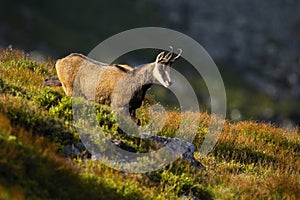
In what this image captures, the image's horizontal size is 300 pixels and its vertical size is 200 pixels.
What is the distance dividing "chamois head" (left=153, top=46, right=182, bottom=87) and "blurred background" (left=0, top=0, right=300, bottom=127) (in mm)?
102171

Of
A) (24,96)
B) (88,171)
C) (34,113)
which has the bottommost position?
(88,171)

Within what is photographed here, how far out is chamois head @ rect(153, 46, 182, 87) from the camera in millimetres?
15977

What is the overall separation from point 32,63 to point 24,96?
601 centimetres

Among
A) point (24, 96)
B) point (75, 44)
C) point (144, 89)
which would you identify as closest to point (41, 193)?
point (24, 96)

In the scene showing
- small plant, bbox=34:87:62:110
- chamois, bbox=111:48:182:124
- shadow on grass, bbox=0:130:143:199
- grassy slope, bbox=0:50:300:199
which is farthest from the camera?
chamois, bbox=111:48:182:124

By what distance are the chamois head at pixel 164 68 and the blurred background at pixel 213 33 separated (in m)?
102

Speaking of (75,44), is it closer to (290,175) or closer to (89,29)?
(89,29)

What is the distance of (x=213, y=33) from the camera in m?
162

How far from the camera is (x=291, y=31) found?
168750 millimetres

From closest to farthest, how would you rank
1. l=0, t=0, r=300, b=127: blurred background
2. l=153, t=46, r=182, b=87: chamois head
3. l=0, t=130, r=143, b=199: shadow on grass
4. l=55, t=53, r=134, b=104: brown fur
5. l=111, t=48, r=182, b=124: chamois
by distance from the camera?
l=0, t=130, r=143, b=199: shadow on grass → l=153, t=46, r=182, b=87: chamois head → l=111, t=48, r=182, b=124: chamois → l=55, t=53, r=134, b=104: brown fur → l=0, t=0, r=300, b=127: blurred background

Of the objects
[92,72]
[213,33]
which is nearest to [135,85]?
[92,72]

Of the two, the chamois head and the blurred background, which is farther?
the blurred background

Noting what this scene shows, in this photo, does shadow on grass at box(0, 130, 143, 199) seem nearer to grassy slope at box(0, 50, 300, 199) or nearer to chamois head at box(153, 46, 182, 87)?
grassy slope at box(0, 50, 300, 199)

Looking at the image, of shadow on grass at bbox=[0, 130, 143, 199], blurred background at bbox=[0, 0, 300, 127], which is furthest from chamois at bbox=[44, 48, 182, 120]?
blurred background at bbox=[0, 0, 300, 127]
